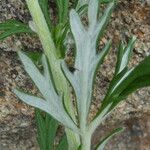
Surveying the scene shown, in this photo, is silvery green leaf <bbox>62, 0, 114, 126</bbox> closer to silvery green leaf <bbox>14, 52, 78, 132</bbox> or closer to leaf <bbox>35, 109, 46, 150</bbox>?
silvery green leaf <bbox>14, 52, 78, 132</bbox>

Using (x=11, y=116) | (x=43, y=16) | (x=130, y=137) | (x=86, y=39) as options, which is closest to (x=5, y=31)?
(x=43, y=16)

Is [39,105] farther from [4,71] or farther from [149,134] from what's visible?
[149,134]

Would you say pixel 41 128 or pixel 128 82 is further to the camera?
pixel 41 128

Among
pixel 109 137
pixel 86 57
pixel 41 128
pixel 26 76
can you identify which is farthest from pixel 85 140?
pixel 26 76

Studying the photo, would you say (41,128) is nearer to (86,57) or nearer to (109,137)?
(109,137)

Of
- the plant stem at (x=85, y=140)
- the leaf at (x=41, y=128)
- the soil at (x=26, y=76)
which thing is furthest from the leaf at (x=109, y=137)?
the soil at (x=26, y=76)

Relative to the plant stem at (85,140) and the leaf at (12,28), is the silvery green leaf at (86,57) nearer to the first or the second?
the plant stem at (85,140)
